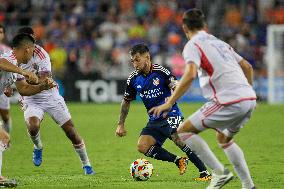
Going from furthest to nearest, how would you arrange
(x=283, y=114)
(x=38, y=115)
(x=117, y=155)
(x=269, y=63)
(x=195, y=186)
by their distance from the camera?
(x=269, y=63) < (x=283, y=114) < (x=117, y=155) < (x=38, y=115) < (x=195, y=186)

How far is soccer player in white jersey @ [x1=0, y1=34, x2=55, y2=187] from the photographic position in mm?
10383

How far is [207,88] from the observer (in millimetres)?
9312

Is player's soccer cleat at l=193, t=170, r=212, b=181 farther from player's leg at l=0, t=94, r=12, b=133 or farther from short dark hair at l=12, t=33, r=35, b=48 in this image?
player's leg at l=0, t=94, r=12, b=133

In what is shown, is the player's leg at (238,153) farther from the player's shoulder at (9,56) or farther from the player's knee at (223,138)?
the player's shoulder at (9,56)

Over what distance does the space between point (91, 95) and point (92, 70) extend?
104cm

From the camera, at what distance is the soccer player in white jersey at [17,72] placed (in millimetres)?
10383

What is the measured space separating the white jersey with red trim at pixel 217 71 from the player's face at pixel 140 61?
251 centimetres

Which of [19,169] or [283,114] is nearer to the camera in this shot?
[19,169]

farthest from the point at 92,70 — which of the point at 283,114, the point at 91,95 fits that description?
the point at 283,114

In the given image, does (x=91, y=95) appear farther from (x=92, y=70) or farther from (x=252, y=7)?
(x=252, y=7)

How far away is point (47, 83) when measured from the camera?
11719mm

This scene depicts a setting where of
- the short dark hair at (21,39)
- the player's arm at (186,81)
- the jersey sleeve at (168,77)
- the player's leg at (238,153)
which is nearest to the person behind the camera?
the player's arm at (186,81)

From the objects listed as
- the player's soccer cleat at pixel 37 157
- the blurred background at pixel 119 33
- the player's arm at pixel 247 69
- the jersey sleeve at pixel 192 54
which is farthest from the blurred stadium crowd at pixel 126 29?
the jersey sleeve at pixel 192 54

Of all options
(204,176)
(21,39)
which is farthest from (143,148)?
(21,39)
